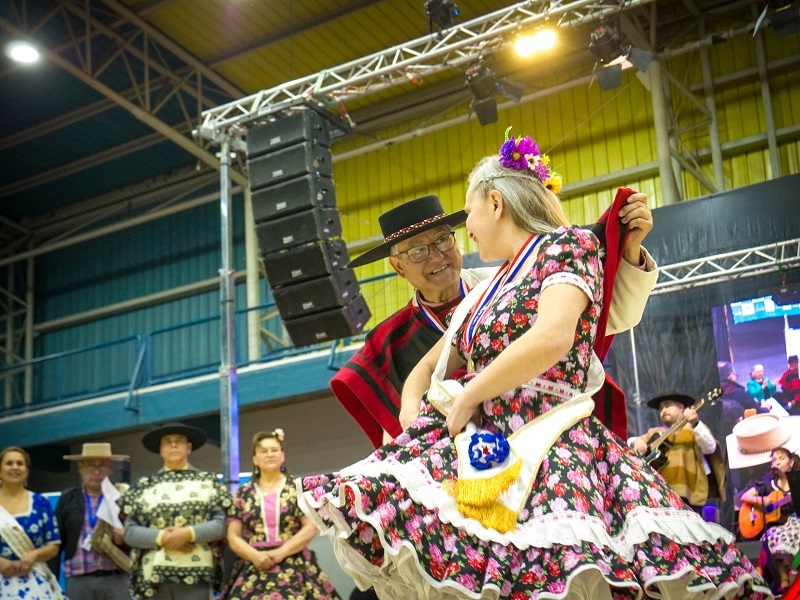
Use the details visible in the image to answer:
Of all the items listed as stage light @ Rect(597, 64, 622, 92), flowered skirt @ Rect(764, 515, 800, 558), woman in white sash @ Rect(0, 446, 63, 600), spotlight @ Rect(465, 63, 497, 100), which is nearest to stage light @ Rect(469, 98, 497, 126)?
spotlight @ Rect(465, 63, 497, 100)

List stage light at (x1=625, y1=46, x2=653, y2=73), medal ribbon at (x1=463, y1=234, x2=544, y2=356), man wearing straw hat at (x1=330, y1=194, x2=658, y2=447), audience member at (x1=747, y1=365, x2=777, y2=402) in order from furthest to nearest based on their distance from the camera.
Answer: stage light at (x1=625, y1=46, x2=653, y2=73)
audience member at (x1=747, y1=365, x2=777, y2=402)
man wearing straw hat at (x1=330, y1=194, x2=658, y2=447)
medal ribbon at (x1=463, y1=234, x2=544, y2=356)

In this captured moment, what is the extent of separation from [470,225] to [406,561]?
741mm

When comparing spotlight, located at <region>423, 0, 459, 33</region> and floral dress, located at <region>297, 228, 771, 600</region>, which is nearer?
floral dress, located at <region>297, 228, 771, 600</region>

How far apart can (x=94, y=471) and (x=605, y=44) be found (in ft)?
15.5

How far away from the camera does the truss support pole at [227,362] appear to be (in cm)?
671

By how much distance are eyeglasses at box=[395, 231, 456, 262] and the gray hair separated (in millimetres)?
766

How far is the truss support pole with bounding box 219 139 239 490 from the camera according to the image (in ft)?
22.0

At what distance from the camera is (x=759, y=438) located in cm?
680

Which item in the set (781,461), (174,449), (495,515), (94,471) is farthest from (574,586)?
(781,461)

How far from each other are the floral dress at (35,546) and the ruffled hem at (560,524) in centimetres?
423

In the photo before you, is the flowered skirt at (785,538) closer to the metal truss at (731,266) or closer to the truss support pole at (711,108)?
the metal truss at (731,266)

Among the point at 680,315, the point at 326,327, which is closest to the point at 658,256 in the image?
the point at 680,315

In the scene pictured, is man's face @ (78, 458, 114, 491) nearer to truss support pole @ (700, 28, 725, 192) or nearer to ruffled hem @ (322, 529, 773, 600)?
ruffled hem @ (322, 529, 773, 600)

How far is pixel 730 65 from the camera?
10055mm
